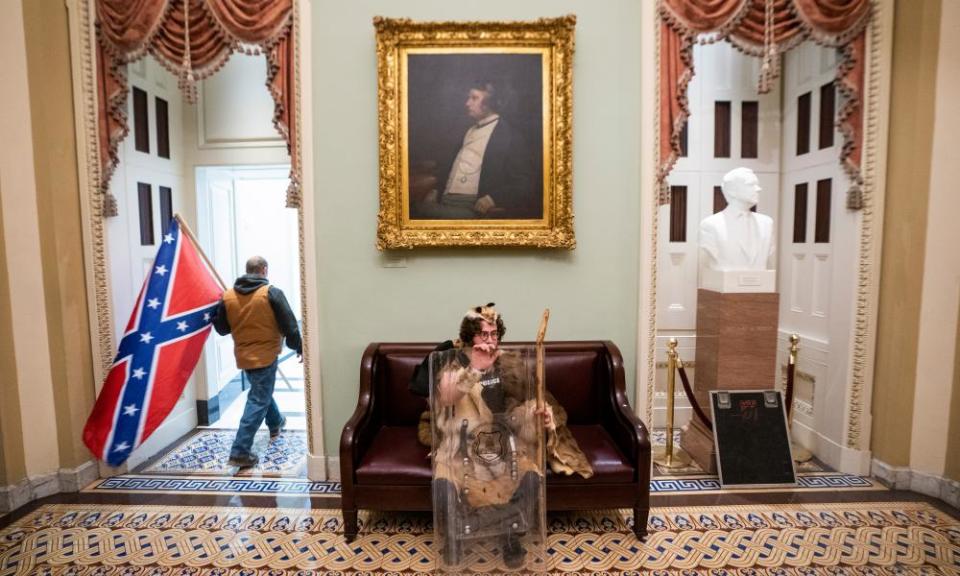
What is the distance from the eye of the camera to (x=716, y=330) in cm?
343

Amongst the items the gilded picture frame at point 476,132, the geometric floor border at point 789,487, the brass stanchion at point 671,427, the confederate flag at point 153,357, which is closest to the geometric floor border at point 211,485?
the confederate flag at point 153,357

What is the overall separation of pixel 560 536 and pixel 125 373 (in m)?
2.96

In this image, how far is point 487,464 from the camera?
247cm

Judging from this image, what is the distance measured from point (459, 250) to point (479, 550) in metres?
1.89

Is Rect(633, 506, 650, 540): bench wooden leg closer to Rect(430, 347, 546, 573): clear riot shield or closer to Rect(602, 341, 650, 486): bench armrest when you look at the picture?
Rect(602, 341, 650, 486): bench armrest

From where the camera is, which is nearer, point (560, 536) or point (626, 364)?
point (560, 536)

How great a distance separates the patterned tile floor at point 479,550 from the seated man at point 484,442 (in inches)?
6.7

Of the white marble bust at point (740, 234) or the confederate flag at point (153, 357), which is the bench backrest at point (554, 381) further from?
the confederate flag at point (153, 357)

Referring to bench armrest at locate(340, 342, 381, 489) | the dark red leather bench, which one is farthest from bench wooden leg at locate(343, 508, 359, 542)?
bench armrest at locate(340, 342, 381, 489)

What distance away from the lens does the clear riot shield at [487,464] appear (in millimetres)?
2426

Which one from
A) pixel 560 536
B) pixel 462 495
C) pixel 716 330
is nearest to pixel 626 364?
pixel 716 330

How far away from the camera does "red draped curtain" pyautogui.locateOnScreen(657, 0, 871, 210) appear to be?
10.5ft

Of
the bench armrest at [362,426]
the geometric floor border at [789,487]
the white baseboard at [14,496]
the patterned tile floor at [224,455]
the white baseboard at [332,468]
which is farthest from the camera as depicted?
the patterned tile floor at [224,455]

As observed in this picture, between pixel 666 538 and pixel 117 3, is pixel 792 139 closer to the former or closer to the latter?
pixel 666 538
